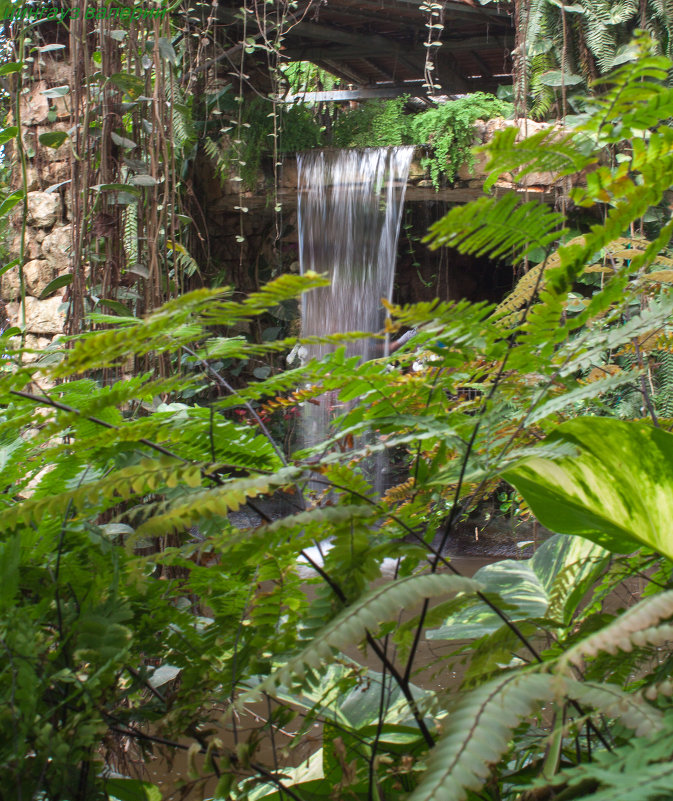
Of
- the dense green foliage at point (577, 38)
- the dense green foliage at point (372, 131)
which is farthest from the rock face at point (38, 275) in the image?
the dense green foliage at point (577, 38)

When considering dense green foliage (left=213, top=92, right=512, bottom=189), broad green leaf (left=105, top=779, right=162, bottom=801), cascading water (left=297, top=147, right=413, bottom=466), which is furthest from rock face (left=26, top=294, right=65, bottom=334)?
broad green leaf (left=105, top=779, right=162, bottom=801)

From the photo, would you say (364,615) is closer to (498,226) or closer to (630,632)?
(630,632)

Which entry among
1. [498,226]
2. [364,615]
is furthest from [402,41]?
[364,615]

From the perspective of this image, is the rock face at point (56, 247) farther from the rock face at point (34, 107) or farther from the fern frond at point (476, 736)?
the fern frond at point (476, 736)

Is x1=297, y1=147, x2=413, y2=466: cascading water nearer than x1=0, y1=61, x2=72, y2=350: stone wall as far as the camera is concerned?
No

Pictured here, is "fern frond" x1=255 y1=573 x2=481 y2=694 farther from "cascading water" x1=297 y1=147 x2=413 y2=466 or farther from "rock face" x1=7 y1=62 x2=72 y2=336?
"cascading water" x1=297 y1=147 x2=413 y2=466

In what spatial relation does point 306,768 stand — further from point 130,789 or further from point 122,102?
point 122,102

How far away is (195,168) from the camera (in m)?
6.34

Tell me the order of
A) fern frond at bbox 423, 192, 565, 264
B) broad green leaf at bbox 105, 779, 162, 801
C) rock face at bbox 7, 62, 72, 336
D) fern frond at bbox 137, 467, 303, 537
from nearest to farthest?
fern frond at bbox 137, 467, 303, 537 < fern frond at bbox 423, 192, 565, 264 < broad green leaf at bbox 105, 779, 162, 801 < rock face at bbox 7, 62, 72, 336

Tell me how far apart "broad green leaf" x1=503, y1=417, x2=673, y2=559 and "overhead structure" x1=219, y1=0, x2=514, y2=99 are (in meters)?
5.05

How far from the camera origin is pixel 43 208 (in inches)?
183

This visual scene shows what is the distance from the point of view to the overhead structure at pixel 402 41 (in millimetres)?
5727

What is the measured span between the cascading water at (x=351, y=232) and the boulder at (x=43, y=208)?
226 cm

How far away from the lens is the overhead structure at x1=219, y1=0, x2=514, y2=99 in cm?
573
